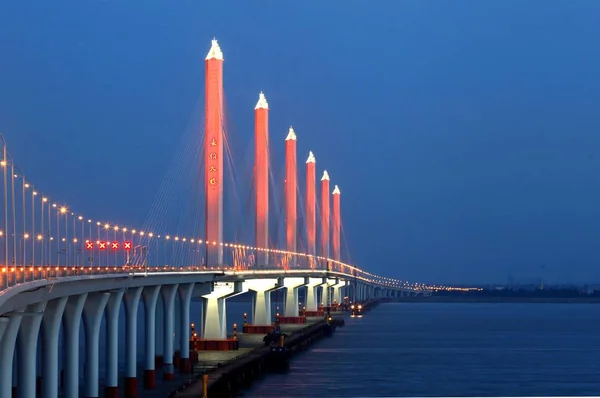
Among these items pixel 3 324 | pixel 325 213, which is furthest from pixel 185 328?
pixel 325 213

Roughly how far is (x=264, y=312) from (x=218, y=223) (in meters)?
28.4

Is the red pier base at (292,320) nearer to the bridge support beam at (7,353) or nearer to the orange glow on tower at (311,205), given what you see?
the orange glow on tower at (311,205)

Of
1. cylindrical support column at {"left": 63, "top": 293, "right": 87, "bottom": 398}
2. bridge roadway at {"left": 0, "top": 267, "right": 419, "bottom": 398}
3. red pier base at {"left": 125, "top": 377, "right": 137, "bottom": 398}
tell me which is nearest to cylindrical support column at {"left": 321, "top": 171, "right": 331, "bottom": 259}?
bridge roadway at {"left": 0, "top": 267, "right": 419, "bottom": 398}

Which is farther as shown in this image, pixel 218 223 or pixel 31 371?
pixel 218 223

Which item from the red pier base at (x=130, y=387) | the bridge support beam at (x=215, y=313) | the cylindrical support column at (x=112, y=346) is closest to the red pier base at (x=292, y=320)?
the bridge support beam at (x=215, y=313)

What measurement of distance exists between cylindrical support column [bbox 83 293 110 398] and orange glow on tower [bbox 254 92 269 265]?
134 feet

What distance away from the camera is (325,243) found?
139 meters

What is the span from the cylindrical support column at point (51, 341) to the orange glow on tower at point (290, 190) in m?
64.4

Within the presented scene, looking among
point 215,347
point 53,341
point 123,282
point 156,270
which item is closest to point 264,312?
point 215,347


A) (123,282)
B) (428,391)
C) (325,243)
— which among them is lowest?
(428,391)

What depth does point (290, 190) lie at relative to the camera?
354 ft

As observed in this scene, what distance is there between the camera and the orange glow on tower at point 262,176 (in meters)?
86.6

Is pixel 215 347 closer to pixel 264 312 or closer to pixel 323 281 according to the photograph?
pixel 264 312

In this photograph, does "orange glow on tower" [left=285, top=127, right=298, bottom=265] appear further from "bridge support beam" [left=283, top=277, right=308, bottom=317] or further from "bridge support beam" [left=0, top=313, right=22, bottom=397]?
"bridge support beam" [left=0, top=313, right=22, bottom=397]
